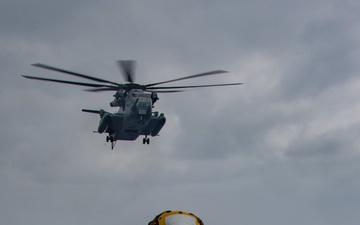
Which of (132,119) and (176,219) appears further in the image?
(132,119)

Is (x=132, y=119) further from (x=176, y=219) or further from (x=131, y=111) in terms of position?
(x=176, y=219)

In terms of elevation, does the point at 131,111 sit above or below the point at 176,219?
above

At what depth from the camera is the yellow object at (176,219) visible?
1634 centimetres

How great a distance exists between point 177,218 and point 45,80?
59829 millimetres

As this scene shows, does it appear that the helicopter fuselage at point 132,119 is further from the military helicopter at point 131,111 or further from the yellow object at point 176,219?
the yellow object at point 176,219

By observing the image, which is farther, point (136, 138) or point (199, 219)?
point (136, 138)

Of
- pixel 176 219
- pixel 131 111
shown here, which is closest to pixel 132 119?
pixel 131 111

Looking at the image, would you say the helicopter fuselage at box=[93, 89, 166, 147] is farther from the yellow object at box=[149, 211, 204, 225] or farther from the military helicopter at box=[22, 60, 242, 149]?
the yellow object at box=[149, 211, 204, 225]

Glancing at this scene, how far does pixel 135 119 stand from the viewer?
78.4 metres

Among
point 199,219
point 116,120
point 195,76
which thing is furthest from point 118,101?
point 199,219

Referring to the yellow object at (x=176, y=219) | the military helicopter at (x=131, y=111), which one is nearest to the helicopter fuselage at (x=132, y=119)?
the military helicopter at (x=131, y=111)

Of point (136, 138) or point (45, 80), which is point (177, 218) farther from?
point (136, 138)

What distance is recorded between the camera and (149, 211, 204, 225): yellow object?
16344 millimetres

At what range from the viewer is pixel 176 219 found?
16.5 metres
